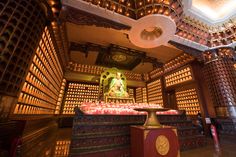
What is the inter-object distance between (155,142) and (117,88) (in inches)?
207

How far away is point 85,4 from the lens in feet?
14.8

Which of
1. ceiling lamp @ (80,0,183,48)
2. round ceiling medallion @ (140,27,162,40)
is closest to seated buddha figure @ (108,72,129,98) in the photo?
round ceiling medallion @ (140,27,162,40)

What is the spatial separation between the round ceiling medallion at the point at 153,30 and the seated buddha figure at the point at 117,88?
9.49ft

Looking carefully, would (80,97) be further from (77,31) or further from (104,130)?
(104,130)

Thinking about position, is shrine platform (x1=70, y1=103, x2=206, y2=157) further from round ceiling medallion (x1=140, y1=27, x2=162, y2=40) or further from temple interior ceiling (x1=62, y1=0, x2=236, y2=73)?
round ceiling medallion (x1=140, y1=27, x2=162, y2=40)

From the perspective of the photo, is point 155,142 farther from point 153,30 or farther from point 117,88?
point 153,30

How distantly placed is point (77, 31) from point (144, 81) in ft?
27.0

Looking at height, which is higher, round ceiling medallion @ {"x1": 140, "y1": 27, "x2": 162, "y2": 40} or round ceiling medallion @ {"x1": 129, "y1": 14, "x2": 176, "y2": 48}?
round ceiling medallion @ {"x1": 140, "y1": 27, "x2": 162, "y2": 40}

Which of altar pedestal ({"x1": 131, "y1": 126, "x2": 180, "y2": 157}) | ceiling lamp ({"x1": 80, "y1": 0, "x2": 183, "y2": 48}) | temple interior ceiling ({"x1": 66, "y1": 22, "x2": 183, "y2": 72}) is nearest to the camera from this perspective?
altar pedestal ({"x1": 131, "y1": 126, "x2": 180, "y2": 157})

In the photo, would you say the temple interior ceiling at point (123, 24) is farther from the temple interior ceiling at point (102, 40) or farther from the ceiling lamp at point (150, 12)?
the ceiling lamp at point (150, 12)

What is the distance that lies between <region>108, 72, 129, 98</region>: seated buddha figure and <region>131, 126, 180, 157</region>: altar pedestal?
4.45 m

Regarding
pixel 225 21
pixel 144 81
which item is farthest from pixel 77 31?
pixel 225 21

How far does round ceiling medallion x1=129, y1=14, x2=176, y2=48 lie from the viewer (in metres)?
5.18

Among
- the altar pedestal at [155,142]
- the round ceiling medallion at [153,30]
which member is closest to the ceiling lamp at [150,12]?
A: the round ceiling medallion at [153,30]
